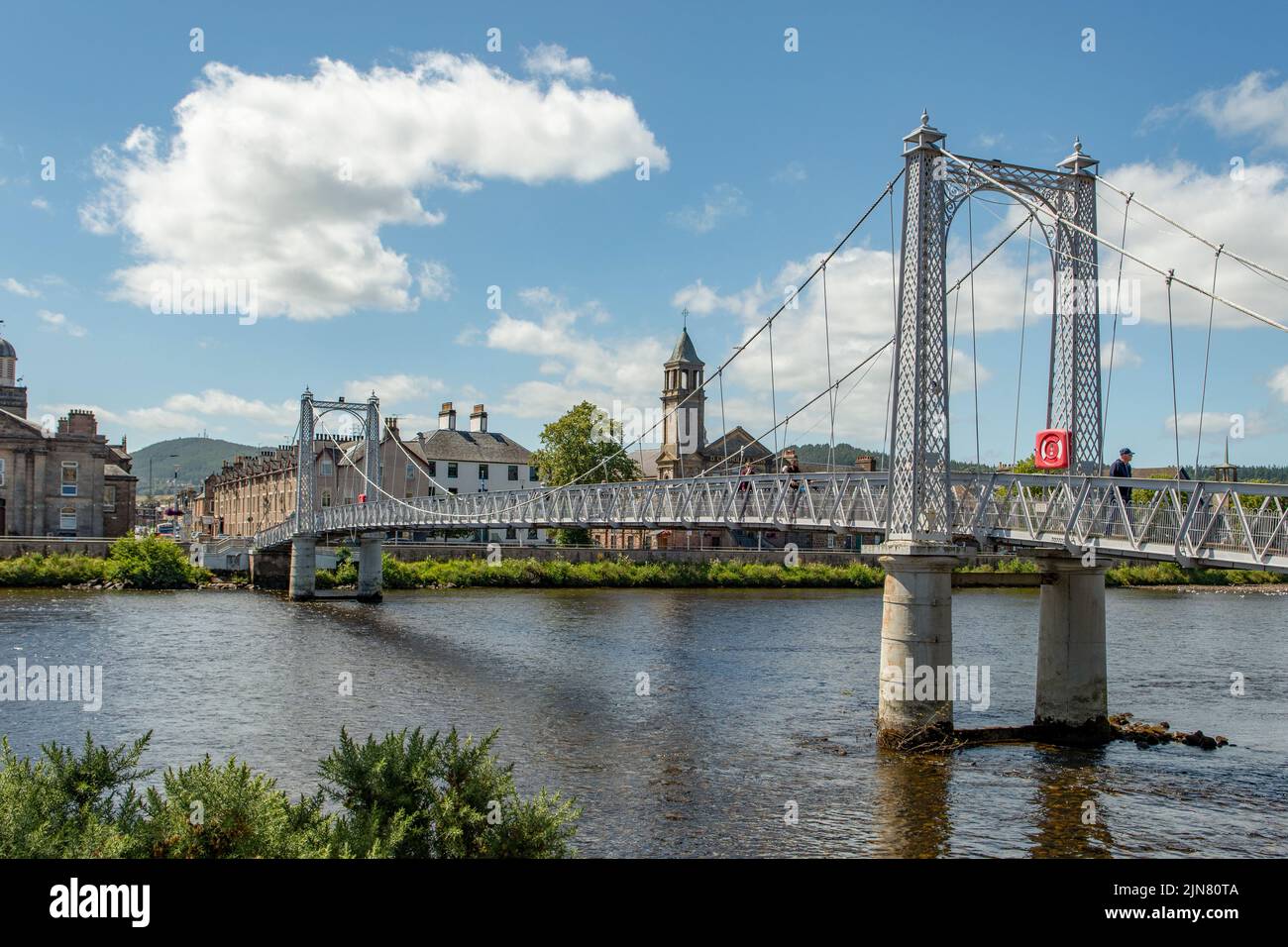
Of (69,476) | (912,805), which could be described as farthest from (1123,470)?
(69,476)

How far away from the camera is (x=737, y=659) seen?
34375 mm

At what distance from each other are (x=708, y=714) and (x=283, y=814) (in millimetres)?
16169

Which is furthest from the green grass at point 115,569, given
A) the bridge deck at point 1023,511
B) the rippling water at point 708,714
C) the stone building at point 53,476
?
the bridge deck at point 1023,511

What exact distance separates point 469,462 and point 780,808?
76.3 meters

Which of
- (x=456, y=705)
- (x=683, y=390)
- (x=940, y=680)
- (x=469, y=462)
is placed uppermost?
(x=683, y=390)

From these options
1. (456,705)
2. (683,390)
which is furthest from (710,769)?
(683,390)

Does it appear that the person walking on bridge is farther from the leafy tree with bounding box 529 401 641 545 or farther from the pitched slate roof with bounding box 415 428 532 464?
the pitched slate roof with bounding box 415 428 532 464

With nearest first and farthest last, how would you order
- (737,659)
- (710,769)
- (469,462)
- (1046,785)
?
(1046,785) → (710,769) → (737,659) → (469,462)

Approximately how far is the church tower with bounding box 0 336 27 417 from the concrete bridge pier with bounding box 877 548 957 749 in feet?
262

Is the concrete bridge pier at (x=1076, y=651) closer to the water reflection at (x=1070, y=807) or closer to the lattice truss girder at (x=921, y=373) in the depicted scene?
the water reflection at (x=1070, y=807)

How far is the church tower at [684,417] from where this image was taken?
92.9 metres

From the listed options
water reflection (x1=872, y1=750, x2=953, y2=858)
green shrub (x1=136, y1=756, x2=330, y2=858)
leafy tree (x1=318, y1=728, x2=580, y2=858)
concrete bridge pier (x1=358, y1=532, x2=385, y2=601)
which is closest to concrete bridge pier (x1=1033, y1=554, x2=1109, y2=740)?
water reflection (x1=872, y1=750, x2=953, y2=858)
